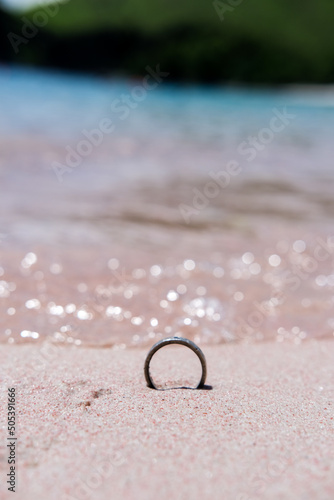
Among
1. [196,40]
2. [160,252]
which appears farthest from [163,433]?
[196,40]

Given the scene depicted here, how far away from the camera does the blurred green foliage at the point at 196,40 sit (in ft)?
225

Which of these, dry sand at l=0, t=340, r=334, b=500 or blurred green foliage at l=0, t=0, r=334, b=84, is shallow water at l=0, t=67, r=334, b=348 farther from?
blurred green foliage at l=0, t=0, r=334, b=84

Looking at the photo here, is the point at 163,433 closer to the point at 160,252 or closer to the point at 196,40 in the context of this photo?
the point at 160,252

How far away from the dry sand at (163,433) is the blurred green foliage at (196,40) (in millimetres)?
66463

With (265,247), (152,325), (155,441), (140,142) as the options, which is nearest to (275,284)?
(265,247)

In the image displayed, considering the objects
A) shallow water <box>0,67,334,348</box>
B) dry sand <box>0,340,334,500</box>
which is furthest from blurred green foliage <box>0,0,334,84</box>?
dry sand <box>0,340,334,500</box>

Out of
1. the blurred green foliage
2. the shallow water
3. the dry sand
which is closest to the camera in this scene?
the dry sand

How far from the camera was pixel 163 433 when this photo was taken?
1702 millimetres

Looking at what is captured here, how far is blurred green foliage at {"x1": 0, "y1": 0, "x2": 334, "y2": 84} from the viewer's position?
68.4m

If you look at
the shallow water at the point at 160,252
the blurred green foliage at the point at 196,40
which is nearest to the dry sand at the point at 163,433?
the shallow water at the point at 160,252

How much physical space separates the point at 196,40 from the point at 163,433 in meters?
80.5

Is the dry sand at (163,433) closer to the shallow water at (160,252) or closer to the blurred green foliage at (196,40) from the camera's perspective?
the shallow water at (160,252)

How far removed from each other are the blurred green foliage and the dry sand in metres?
66.5

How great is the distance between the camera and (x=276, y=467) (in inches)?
60.8
